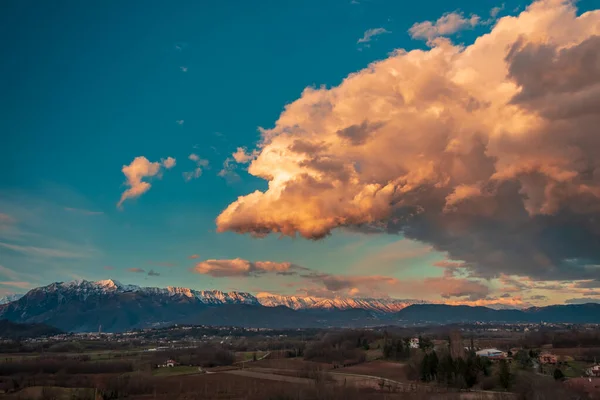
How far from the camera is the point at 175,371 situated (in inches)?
6663

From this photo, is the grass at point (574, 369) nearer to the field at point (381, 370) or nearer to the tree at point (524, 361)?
the tree at point (524, 361)

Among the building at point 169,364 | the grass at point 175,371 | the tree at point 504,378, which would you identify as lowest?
the grass at point 175,371

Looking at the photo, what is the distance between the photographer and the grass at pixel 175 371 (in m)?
162

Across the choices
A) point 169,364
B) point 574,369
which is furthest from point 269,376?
point 574,369

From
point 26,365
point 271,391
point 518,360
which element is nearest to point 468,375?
point 518,360

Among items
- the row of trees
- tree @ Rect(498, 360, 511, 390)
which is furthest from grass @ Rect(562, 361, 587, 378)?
the row of trees

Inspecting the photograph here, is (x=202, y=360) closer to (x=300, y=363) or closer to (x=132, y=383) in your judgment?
(x=300, y=363)

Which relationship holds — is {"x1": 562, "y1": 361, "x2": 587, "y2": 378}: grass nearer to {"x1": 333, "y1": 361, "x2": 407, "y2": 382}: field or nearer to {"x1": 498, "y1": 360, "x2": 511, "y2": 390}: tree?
{"x1": 498, "y1": 360, "x2": 511, "y2": 390}: tree

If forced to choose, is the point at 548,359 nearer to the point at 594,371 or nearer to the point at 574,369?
the point at 574,369

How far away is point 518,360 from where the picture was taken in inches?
5482

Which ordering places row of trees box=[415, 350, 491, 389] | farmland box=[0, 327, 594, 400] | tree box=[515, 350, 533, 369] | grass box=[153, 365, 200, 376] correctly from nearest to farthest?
farmland box=[0, 327, 594, 400] → row of trees box=[415, 350, 491, 389] → tree box=[515, 350, 533, 369] → grass box=[153, 365, 200, 376]

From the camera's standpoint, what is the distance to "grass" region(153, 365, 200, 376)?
531 feet

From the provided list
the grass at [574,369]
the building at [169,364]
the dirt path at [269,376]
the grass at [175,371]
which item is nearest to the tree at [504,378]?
the grass at [574,369]

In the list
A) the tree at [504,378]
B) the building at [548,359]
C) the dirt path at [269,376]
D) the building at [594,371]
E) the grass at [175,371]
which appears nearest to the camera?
the tree at [504,378]
